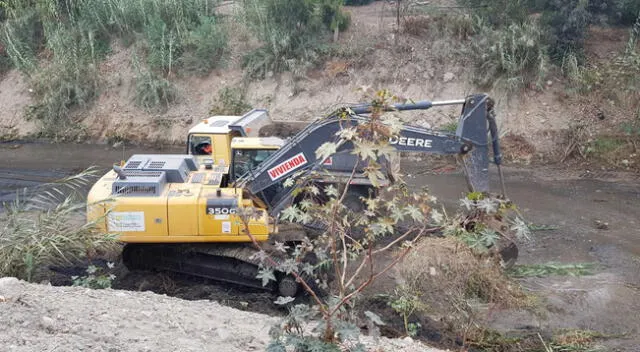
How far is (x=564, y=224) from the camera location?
11672mm

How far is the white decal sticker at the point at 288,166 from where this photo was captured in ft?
30.4

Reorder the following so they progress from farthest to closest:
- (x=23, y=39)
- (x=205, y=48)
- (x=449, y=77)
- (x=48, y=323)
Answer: (x=23, y=39) → (x=205, y=48) → (x=449, y=77) → (x=48, y=323)

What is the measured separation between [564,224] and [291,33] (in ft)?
30.1

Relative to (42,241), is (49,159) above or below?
below

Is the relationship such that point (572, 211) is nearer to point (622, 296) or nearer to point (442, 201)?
point (442, 201)

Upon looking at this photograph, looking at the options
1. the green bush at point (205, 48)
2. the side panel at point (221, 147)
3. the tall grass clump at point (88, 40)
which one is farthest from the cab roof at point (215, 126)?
the tall grass clump at point (88, 40)

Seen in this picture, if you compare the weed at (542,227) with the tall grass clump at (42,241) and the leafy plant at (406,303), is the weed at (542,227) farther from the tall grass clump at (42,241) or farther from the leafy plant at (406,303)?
the tall grass clump at (42,241)

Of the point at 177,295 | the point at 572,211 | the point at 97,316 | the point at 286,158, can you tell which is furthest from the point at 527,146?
the point at 97,316

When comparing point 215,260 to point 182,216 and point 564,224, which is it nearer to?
point 182,216

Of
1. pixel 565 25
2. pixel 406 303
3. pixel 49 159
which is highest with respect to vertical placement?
pixel 565 25

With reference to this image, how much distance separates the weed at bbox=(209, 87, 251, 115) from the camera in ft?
57.5

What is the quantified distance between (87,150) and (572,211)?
11.8m

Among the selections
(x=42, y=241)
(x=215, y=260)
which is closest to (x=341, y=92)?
(x=215, y=260)

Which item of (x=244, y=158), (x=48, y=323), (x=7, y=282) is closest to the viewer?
(x=48, y=323)
